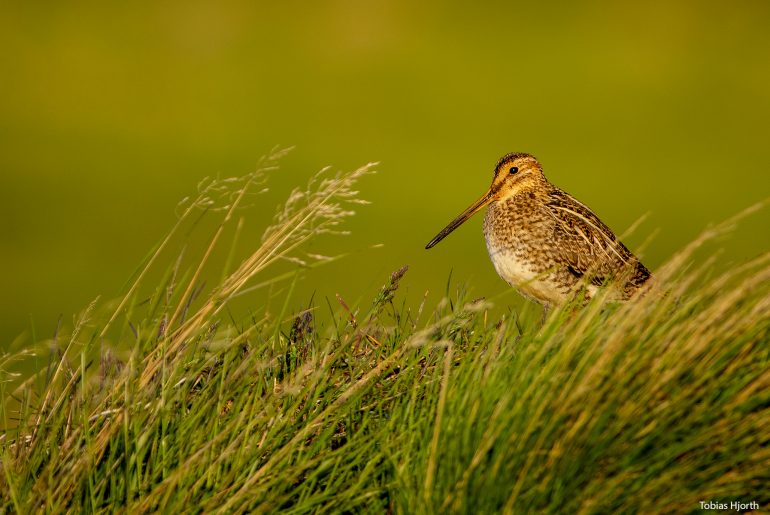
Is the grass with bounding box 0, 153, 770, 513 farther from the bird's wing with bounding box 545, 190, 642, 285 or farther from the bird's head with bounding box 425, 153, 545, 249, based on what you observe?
the bird's head with bounding box 425, 153, 545, 249

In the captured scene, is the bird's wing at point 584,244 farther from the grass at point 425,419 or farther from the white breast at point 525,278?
the grass at point 425,419

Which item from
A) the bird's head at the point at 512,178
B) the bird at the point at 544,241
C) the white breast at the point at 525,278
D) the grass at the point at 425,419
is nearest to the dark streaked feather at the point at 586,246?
the bird at the point at 544,241

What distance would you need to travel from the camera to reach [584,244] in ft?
20.5

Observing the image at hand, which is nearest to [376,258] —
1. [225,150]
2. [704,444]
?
[225,150]

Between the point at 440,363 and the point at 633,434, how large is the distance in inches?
30.9

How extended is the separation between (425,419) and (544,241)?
2.91 meters

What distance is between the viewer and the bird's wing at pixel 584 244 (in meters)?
6.13

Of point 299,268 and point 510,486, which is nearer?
point 510,486

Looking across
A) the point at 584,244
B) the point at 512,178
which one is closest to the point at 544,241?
the point at 584,244

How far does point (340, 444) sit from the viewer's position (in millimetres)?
3760

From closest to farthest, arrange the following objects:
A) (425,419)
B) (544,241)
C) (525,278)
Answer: (425,419) < (525,278) < (544,241)

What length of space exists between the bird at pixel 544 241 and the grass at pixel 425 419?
2053mm

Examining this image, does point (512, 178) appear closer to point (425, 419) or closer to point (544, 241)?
point (544, 241)

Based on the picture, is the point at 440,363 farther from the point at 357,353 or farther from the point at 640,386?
the point at 640,386
